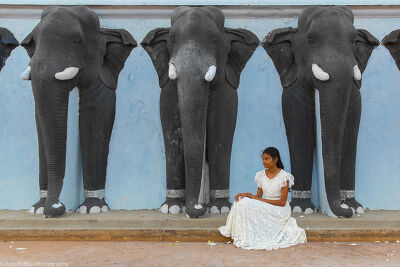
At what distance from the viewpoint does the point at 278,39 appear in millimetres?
5219

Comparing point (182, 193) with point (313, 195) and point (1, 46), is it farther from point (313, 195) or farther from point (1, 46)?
point (1, 46)

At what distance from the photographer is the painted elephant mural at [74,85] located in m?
4.55

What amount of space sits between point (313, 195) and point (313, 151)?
0.51 metres

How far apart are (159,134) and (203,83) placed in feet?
4.04

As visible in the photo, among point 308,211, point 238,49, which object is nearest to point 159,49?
point 238,49

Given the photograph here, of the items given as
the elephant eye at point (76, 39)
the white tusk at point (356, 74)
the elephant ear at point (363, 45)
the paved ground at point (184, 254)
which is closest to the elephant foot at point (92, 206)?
the paved ground at point (184, 254)

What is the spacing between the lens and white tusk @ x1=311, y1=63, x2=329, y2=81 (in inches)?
177

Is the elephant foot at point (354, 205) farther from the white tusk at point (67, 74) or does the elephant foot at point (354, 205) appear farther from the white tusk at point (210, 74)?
the white tusk at point (67, 74)

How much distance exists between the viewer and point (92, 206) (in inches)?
199

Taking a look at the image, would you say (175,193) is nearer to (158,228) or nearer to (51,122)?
(158,228)

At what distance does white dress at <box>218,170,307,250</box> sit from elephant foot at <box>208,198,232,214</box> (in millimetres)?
864

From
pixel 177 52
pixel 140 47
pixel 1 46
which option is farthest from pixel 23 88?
pixel 177 52

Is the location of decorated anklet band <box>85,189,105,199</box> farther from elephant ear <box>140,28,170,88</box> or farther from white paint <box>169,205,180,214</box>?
elephant ear <box>140,28,170,88</box>

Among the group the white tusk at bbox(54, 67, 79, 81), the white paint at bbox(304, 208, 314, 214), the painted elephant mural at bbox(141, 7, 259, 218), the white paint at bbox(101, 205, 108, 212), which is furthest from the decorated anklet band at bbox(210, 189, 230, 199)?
the white tusk at bbox(54, 67, 79, 81)
